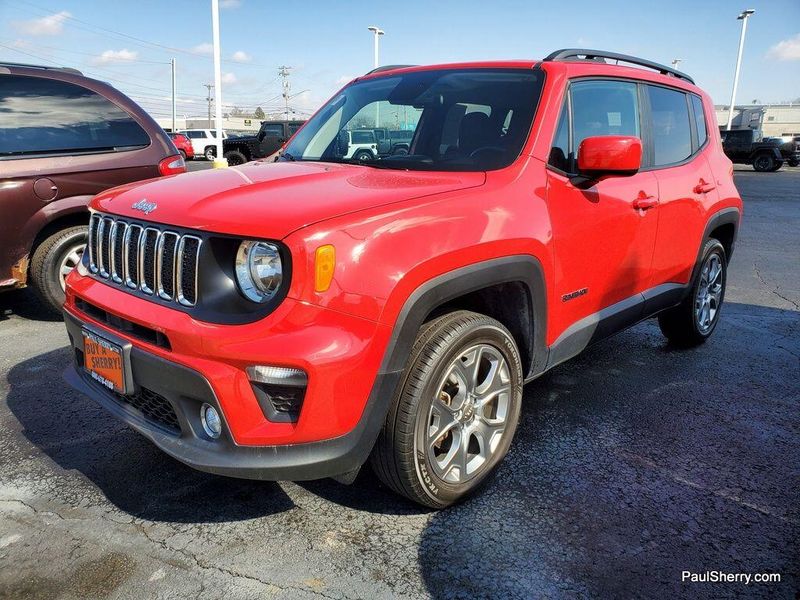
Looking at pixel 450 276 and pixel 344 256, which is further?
pixel 450 276

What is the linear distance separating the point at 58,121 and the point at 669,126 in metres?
4.55

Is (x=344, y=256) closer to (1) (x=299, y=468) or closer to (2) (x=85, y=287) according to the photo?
(1) (x=299, y=468)

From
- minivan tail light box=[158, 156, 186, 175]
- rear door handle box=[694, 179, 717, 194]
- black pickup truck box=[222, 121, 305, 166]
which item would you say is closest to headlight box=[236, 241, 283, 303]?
rear door handle box=[694, 179, 717, 194]

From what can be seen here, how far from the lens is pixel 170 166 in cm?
538

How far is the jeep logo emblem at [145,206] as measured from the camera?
237cm

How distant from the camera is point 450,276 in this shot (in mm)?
2314

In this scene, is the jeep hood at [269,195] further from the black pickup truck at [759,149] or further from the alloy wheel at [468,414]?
the black pickup truck at [759,149]

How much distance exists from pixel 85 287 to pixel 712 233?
419cm

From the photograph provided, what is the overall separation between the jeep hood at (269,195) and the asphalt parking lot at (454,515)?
1200 mm

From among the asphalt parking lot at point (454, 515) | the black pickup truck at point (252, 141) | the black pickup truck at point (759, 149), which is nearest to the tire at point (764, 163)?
the black pickup truck at point (759, 149)

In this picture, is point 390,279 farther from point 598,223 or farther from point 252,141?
point 252,141

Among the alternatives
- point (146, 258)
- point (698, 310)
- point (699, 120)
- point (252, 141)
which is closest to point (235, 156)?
point (252, 141)

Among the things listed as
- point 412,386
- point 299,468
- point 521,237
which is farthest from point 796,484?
point 299,468

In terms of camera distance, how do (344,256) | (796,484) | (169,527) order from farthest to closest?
(796,484), (169,527), (344,256)
